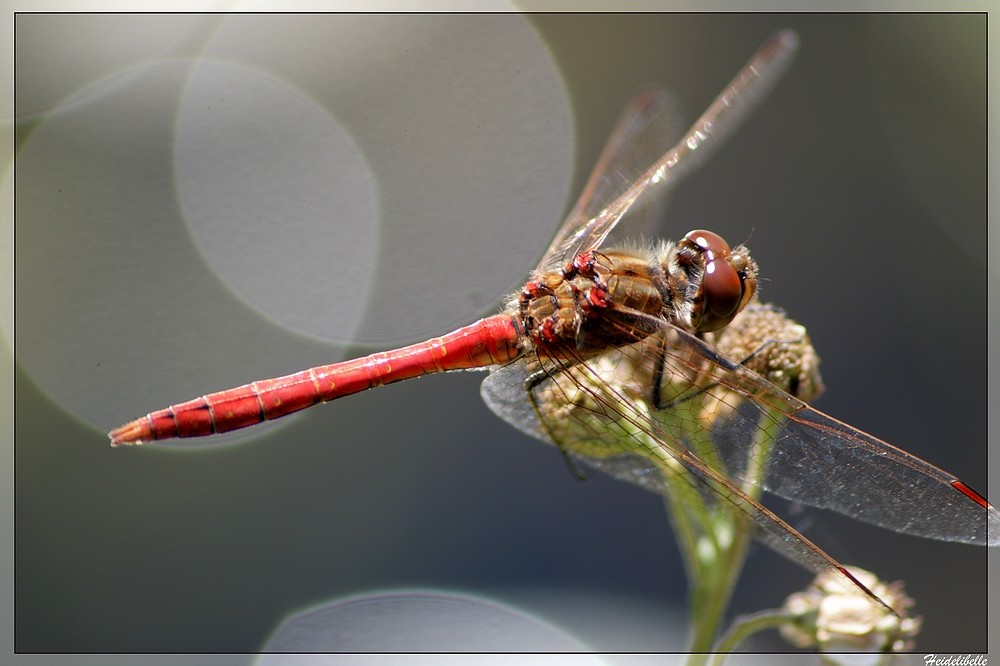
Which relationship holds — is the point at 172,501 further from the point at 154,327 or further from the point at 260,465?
the point at 154,327

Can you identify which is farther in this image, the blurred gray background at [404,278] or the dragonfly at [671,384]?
the blurred gray background at [404,278]

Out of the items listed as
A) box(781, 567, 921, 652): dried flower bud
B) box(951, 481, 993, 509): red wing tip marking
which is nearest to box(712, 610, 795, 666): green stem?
box(781, 567, 921, 652): dried flower bud

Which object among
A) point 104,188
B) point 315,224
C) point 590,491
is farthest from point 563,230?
point 590,491

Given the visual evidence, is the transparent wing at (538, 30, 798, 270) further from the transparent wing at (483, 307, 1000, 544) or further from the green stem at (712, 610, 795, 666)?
the green stem at (712, 610, 795, 666)

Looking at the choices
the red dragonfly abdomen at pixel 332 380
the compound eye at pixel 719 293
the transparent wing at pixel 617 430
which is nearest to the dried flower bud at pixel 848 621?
the transparent wing at pixel 617 430

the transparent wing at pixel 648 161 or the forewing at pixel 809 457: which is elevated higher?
the transparent wing at pixel 648 161

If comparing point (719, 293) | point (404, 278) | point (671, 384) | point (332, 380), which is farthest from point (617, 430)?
point (404, 278)

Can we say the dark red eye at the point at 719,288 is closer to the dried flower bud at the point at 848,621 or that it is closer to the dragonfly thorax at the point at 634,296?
the dragonfly thorax at the point at 634,296
